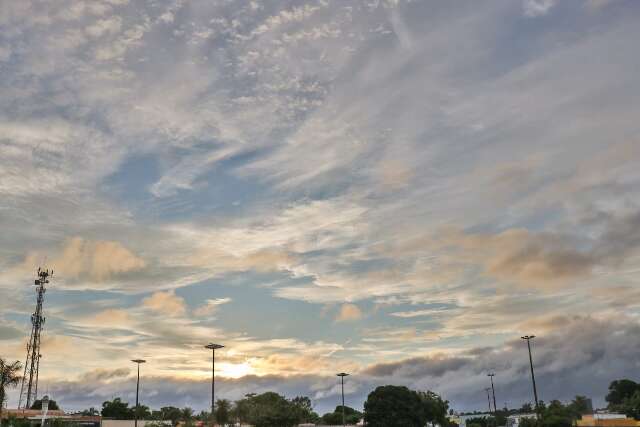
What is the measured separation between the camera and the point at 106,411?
157125 millimetres

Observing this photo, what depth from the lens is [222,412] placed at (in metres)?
115

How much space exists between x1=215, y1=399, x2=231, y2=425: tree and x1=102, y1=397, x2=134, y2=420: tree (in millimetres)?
52069

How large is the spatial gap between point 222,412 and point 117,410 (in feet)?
186

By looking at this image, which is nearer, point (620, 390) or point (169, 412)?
point (169, 412)

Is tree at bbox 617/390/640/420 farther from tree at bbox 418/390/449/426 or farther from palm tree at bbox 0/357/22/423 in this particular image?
palm tree at bbox 0/357/22/423

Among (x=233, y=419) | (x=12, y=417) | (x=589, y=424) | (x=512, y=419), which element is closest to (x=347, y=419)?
(x=512, y=419)

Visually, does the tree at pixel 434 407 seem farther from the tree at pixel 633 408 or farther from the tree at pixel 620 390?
the tree at pixel 620 390

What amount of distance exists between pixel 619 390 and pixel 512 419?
57.2 m

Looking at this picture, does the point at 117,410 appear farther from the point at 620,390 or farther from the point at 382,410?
the point at 620,390

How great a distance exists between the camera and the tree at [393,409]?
119100 mm

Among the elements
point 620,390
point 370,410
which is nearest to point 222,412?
point 370,410

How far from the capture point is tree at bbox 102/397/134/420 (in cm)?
15575

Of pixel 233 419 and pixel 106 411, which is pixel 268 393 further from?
pixel 106 411

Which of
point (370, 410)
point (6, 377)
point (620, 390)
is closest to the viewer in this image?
point (6, 377)
